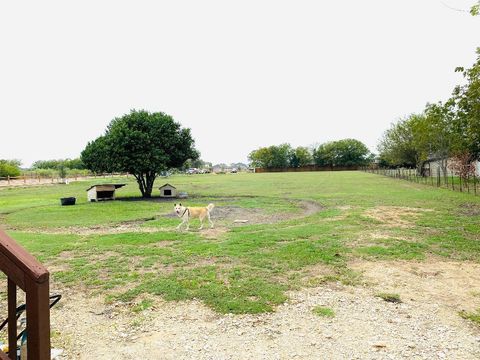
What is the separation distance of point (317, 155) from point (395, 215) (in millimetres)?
92816

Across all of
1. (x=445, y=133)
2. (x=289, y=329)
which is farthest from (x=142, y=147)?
(x=445, y=133)

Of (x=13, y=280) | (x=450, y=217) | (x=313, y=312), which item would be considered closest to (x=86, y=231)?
(x=313, y=312)

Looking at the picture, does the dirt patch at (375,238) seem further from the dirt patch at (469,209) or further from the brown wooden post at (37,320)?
the brown wooden post at (37,320)

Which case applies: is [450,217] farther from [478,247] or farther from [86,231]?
[86,231]

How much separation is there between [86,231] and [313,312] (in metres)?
8.80

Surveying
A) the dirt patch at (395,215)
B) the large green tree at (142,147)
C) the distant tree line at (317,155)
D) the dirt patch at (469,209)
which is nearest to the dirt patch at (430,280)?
the dirt patch at (395,215)

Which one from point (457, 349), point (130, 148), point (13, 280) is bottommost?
point (457, 349)

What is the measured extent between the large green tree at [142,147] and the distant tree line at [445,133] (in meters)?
16.4

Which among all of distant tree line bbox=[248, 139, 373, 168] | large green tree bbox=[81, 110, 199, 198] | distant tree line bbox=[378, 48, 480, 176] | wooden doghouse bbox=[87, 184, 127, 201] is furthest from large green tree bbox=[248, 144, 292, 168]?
wooden doghouse bbox=[87, 184, 127, 201]

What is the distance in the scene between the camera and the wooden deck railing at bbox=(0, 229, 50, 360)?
5.79 ft

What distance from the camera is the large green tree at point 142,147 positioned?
21.5 m

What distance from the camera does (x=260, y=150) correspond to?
10850 centimetres

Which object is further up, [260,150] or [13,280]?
[260,150]

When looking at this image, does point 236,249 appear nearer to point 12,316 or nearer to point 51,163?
point 12,316
